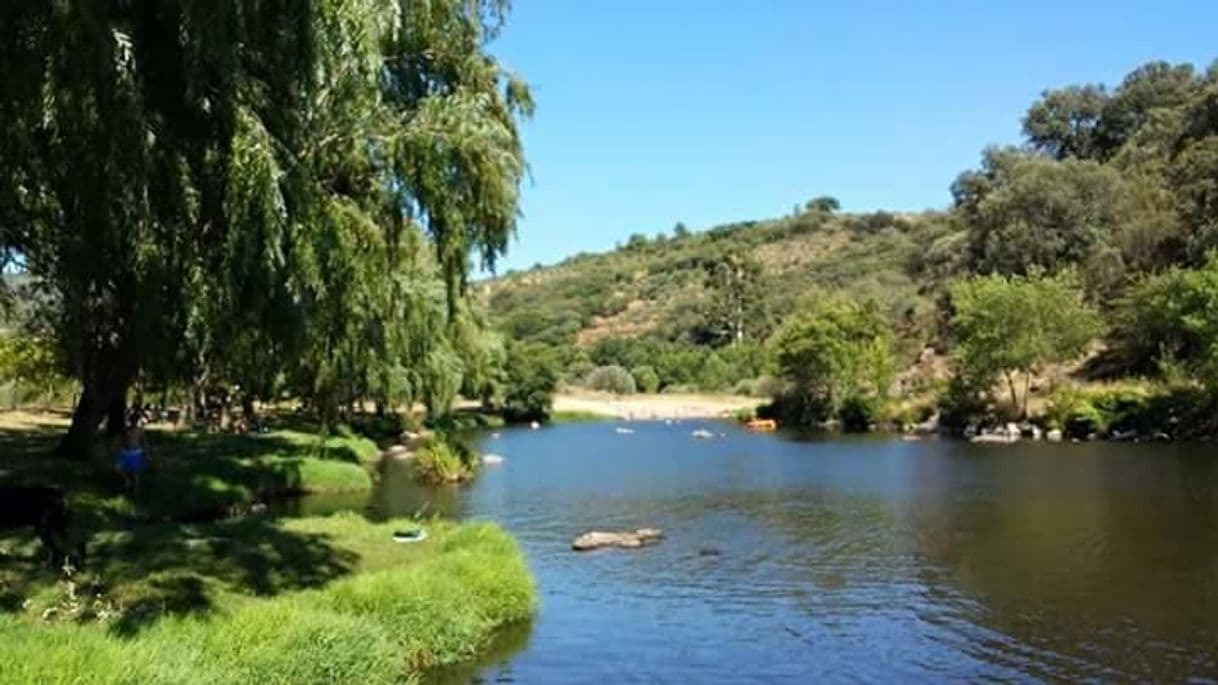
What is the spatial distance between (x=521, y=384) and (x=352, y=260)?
77.9 m

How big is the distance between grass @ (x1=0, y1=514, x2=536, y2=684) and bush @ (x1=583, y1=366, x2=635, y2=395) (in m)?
105

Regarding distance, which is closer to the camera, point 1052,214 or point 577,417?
point 1052,214

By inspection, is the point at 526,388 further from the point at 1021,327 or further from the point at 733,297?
the point at 733,297

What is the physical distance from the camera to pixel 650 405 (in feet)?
374

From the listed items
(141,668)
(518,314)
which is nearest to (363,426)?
(141,668)

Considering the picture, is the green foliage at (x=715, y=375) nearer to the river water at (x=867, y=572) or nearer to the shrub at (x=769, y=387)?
the shrub at (x=769, y=387)

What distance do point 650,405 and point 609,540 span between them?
287 feet

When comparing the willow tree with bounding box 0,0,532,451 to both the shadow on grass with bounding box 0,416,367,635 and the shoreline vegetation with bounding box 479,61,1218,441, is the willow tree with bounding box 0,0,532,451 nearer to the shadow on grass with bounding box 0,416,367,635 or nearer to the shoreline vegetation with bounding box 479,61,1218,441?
the shadow on grass with bounding box 0,416,367,635

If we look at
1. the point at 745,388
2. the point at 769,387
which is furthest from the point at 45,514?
the point at 745,388

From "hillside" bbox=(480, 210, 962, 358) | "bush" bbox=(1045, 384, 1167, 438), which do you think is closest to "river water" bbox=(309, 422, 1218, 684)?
"bush" bbox=(1045, 384, 1167, 438)

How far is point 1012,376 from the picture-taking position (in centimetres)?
7369

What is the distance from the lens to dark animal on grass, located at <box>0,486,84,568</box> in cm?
1448

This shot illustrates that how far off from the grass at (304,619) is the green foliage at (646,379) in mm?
109626

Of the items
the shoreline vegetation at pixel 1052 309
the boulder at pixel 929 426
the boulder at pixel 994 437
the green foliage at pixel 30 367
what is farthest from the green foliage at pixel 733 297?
the green foliage at pixel 30 367
